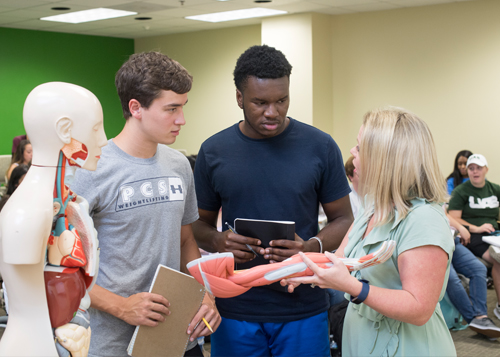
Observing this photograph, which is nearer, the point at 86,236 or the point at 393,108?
the point at 86,236

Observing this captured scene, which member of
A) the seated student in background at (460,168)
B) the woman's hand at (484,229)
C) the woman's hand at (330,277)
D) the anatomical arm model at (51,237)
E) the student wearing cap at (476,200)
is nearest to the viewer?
the anatomical arm model at (51,237)

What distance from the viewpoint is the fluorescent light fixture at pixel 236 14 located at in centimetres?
753

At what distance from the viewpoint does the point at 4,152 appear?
9102mm

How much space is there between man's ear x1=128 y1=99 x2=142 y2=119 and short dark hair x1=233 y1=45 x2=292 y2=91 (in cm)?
46

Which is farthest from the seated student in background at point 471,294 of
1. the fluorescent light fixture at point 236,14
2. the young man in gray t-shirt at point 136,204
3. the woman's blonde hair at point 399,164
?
the fluorescent light fixture at point 236,14

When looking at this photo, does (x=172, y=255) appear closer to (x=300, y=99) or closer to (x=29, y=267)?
(x=29, y=267)

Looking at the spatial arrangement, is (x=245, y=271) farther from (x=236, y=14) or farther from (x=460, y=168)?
(x=236, y=14)

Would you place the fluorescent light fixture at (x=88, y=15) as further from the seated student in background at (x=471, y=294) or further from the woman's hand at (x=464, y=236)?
the seated student in background at (x=471, y=294)

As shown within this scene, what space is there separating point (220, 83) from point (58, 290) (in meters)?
8.64

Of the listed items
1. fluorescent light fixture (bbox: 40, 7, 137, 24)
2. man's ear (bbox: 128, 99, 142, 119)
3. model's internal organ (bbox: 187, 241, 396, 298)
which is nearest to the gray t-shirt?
man's ear (bbox: 128, 99, 142, 119)

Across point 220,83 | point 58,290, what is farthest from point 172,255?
point 220,83

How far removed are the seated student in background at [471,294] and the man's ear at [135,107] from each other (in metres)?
3.11

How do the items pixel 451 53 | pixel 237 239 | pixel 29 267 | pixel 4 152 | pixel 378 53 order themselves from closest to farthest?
pixel 29 267
pixel 237 239
pixel 451 53
pixel 378 53
pixel 4 152

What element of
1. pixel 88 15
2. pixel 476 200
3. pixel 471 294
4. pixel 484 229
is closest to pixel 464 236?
pixel 484 229
